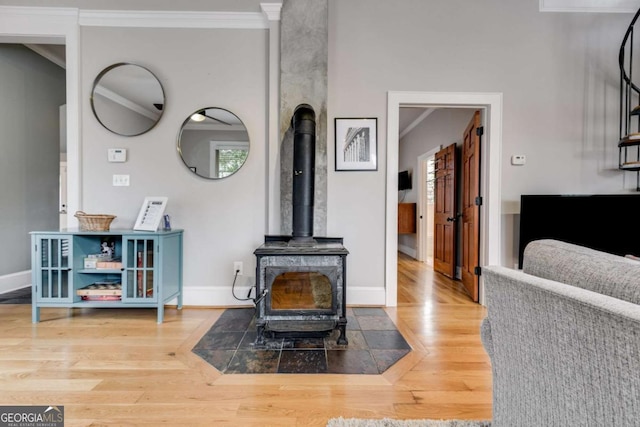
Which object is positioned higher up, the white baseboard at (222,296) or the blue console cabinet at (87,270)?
the blue console cabinet at (87,270)

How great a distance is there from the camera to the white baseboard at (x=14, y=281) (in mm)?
3164

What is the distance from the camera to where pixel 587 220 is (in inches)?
101

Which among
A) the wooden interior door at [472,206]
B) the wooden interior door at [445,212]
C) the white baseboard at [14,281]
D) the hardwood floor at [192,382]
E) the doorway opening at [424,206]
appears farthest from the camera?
the doorway opening at [424,206]

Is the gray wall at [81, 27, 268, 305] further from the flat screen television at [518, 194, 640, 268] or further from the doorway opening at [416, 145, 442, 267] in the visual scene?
the doorway opening at [416, 145, 442, 267]

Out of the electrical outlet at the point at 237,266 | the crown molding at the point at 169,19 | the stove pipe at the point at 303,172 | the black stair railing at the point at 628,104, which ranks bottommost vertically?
the electrical outlet at the point at 237,266

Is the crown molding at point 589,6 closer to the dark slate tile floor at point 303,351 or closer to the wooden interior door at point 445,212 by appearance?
the wooden interior door at point 445,212

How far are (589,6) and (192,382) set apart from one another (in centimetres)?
444

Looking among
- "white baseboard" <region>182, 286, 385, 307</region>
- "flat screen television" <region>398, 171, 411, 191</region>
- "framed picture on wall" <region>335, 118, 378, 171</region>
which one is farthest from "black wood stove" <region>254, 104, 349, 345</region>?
"flat screen television" <region>398, 171, 411, 191</region>

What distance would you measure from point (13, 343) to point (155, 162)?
165 cm

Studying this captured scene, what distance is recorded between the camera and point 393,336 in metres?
2.17

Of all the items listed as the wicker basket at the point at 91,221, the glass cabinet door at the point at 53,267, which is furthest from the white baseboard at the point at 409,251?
the glass cabinet door at the point at 53,267

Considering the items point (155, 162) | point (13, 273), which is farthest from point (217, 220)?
point (13, 273)

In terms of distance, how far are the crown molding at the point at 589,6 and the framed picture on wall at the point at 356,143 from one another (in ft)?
6.35

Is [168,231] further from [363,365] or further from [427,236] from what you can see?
[427,236]
